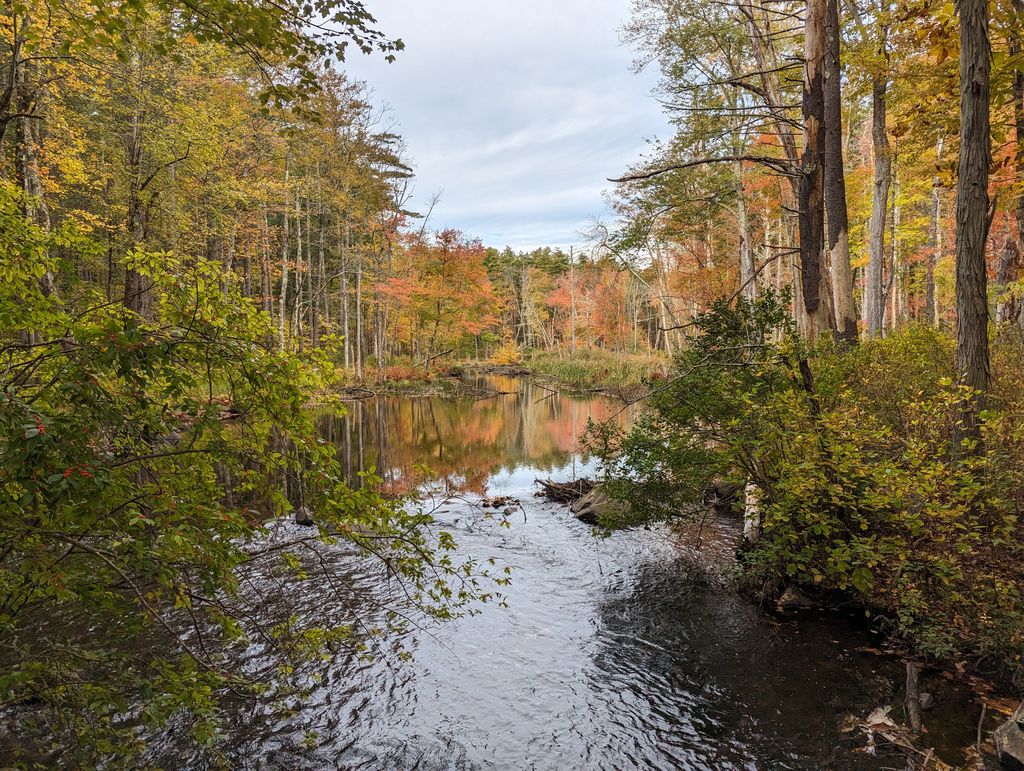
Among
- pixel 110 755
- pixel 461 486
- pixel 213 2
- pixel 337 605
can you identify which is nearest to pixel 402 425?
pixel 461 486

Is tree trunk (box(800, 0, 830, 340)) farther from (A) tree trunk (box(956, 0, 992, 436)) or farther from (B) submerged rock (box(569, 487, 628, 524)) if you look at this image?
(B) submerged rock (box(569, 487, 628, 524))

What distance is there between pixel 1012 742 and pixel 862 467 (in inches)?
77.3

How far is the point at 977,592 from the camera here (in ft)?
14.1

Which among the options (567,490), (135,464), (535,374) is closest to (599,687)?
(135,464)

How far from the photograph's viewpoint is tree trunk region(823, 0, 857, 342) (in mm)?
7125

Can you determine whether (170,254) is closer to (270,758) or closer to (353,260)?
(270,758)

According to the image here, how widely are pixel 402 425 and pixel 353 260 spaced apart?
13.3 metres

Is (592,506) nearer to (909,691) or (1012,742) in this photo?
(909,691)

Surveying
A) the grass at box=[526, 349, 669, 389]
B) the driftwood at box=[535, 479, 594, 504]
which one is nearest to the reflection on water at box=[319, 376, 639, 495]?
the driftwood at box=[535, 479, 594, 504]

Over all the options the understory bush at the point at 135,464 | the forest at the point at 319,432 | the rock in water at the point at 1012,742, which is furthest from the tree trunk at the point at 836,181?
the understory bush at the point at 135,464

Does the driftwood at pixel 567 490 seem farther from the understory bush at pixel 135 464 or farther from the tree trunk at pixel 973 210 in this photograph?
the understory bush at pixel 135 464

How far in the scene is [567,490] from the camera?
37.7 feet

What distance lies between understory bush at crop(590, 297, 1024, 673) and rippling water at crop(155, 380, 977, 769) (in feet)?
2.39

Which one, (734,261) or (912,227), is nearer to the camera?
(912,227)
